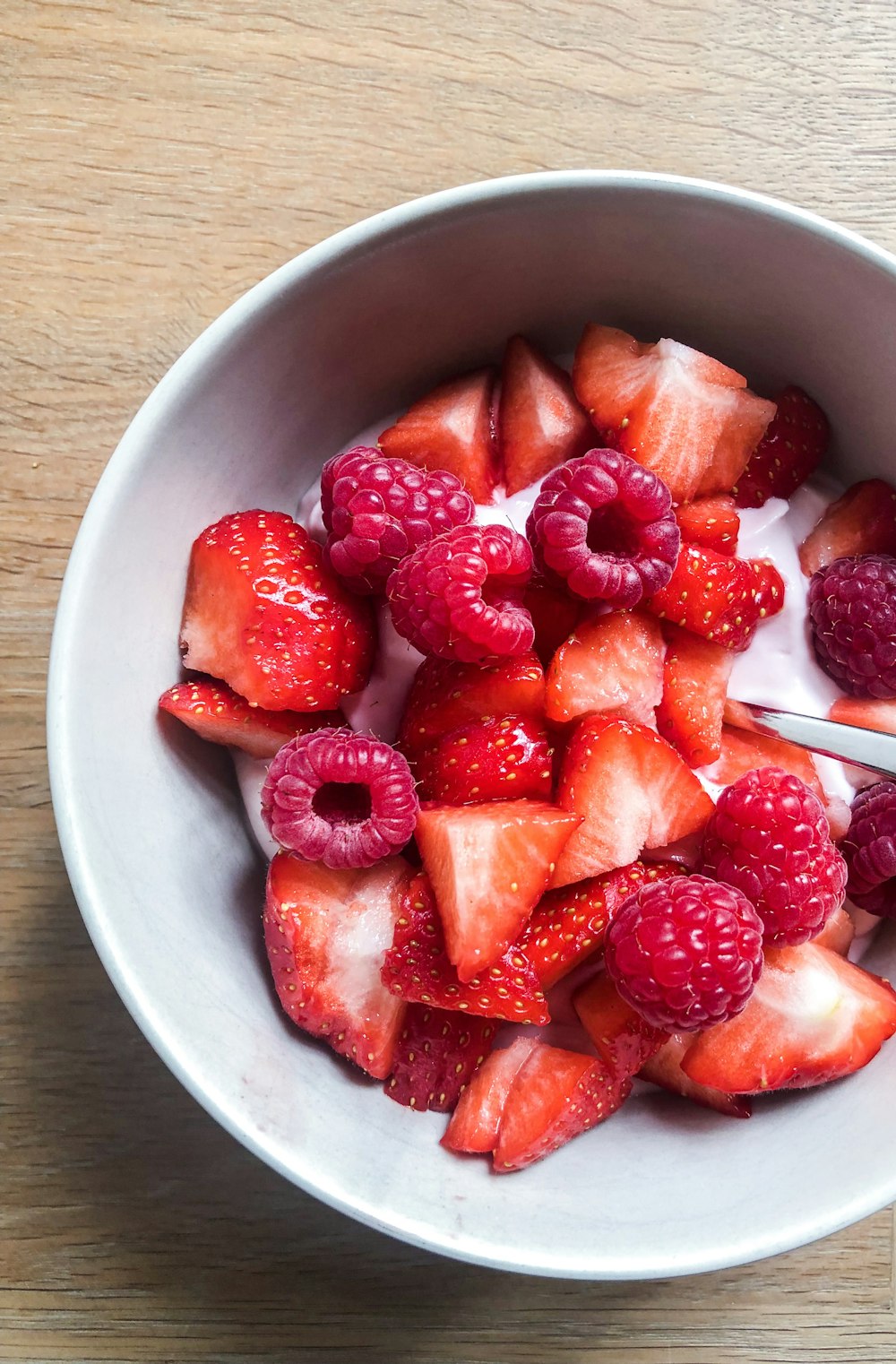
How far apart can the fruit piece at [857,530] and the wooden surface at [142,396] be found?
32 centimetres

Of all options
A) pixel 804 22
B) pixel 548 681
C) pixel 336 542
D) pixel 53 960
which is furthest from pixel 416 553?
pixel 804 22

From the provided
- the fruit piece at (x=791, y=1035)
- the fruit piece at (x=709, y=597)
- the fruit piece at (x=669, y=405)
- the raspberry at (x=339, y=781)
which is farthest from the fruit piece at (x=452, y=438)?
the fruit piece at (x=791, y=1035)

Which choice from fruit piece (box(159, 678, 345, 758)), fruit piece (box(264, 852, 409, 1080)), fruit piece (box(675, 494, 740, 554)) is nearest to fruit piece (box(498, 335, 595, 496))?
fruit piece (box(675, 494, 740, 554))

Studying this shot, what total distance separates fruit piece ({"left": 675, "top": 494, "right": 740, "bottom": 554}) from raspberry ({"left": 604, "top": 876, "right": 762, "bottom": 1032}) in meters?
0.37

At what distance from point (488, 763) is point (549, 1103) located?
0.35 m

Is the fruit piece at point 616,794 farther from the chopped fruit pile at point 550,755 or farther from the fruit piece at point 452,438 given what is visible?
the fruit piece at point 452,438

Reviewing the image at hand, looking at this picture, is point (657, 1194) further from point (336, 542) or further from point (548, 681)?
point (336, 542)

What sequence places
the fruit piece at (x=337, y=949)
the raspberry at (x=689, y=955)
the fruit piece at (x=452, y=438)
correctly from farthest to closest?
the fruit piece at (x=452, y=438) → the fruit piece at (x=337, y=949) → the raspberry at (x=689, y=955)

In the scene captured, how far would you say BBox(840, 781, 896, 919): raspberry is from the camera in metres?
1.11

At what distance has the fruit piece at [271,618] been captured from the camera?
3.46ft

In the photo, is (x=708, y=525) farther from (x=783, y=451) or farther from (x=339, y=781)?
(x=339, y=781)

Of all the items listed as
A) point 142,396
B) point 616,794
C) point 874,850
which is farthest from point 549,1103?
point 142,396

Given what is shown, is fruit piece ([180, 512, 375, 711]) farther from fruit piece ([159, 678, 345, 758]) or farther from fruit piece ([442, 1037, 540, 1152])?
fruit piece ([442, 1037, 540, 1152])

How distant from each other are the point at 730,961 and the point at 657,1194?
285 mm
